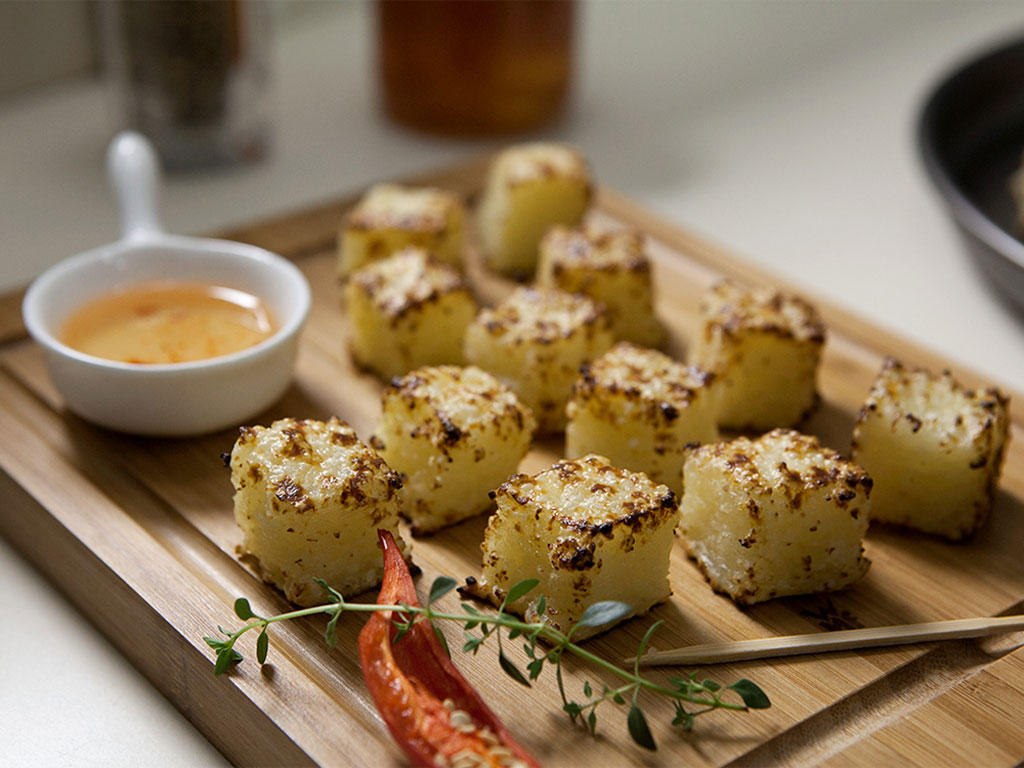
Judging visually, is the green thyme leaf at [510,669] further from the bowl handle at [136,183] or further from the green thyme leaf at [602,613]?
the bowl handle at [136,183]

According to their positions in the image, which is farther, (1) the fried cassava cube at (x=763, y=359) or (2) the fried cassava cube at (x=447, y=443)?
(1) the fried cassava cube at (x=763, y=359)

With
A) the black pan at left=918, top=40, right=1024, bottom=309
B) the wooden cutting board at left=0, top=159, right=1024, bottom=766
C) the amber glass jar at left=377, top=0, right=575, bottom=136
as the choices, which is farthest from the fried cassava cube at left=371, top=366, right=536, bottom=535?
the amber glass jar at left=377, top=0, right=575, bottom=136

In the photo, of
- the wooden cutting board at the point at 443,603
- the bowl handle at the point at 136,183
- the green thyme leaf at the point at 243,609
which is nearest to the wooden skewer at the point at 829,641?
the wooden cutting board at the point at 443,603

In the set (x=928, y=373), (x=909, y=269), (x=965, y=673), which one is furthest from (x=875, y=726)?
(x=909, y=269)

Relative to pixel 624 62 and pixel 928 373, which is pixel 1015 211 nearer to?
pixel 928 373

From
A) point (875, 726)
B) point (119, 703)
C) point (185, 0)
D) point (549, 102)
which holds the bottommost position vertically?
Result: point (119, 703)

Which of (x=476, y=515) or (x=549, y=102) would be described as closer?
(x=476, y=515)
